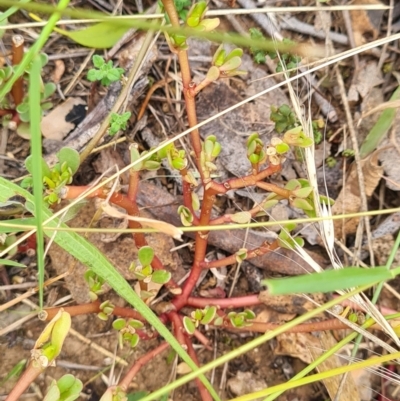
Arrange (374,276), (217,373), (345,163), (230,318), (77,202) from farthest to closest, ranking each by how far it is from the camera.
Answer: (345,163), (217,373), (230,318), (77,202), (374,276)

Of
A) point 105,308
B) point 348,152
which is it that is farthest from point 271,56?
point 105,308

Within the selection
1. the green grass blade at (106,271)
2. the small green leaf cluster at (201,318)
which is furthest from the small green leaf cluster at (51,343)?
the small green leaf cluster at (201,318)

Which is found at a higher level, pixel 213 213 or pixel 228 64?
pixel 228 64

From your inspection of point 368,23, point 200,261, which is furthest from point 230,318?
point 368,23

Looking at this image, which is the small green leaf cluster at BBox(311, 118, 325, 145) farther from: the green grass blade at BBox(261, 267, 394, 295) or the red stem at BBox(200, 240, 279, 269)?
the green grass blade at BBox(261, 267, 394, 295)

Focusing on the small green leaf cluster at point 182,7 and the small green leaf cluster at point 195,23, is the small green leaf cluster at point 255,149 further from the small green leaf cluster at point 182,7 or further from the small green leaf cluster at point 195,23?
the small green leaf cluster at point 182,7

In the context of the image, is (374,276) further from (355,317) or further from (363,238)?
(363,238)
